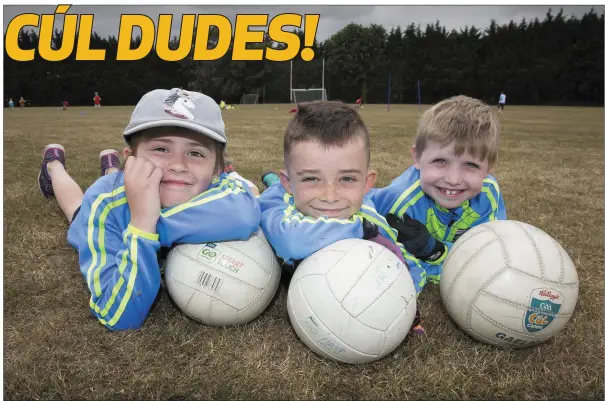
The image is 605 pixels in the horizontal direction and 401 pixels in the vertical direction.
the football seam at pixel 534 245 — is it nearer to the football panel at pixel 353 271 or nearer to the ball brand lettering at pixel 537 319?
the ball brand lettering at pixel 537 319

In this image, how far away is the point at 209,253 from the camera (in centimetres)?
314

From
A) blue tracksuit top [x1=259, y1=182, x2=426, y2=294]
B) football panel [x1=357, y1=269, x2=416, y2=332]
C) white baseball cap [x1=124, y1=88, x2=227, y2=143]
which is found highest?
white baseball cap [x1=124, y1=88, x2=227, y2=143]

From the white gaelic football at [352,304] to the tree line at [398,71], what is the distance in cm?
4487

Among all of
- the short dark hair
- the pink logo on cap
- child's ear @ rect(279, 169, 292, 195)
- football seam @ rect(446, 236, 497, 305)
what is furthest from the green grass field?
the pink logo on cap

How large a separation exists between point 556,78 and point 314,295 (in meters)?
60.7

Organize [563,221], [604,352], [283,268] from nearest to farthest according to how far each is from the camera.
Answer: [604,352] → [283,268] → [563,221]

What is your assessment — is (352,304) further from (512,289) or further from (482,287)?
(512,289)

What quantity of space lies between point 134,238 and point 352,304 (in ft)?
4.56

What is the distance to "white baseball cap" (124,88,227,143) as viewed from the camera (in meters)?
3.21

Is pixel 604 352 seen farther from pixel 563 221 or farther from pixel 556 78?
pixel 556 78

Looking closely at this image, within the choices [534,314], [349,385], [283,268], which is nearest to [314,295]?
[349,385]

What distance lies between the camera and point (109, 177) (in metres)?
3.66

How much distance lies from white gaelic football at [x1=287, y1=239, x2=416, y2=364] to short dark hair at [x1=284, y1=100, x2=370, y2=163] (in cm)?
78

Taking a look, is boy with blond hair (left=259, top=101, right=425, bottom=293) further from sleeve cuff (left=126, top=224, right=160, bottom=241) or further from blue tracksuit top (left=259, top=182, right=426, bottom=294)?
sleeve cuff (left=126, top=224, right=160, bottom=241)
